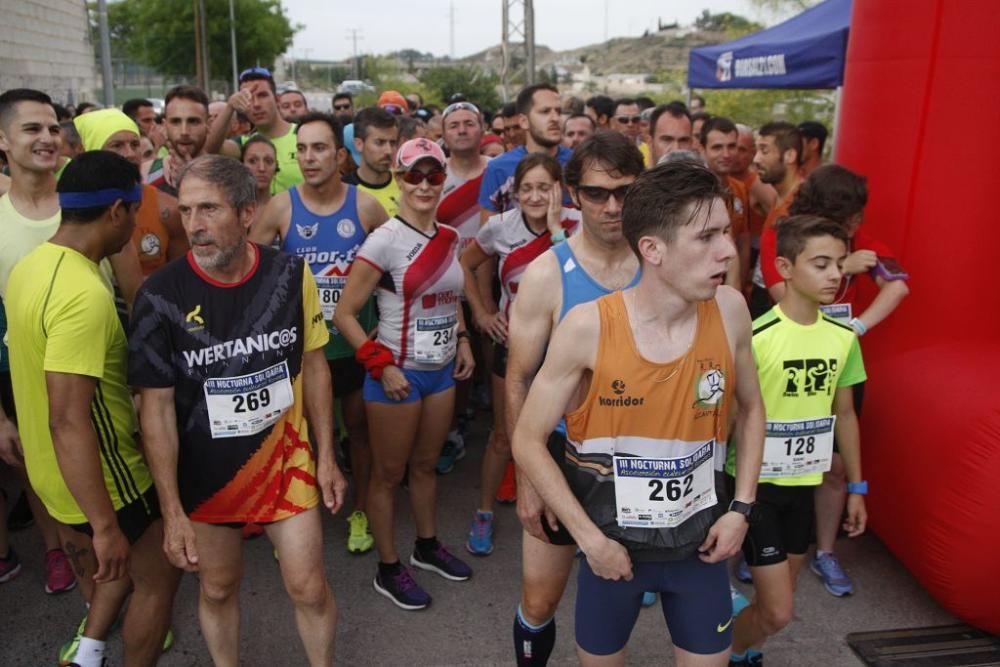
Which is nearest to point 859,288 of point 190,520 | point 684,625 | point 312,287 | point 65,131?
point 684,625

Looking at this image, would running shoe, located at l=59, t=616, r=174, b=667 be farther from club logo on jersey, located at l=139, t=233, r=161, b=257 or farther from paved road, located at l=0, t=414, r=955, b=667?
club logo on jersey, located at l=139, t=233, r=161, b=257

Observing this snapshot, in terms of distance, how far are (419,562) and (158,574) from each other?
1381 millimetres

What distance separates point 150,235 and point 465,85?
35488 millimetres

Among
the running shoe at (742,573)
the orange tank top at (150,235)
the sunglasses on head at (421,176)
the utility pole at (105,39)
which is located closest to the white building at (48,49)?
the utility pole at (105,39)

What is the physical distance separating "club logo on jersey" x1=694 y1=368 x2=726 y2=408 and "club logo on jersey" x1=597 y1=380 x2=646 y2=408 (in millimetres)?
159

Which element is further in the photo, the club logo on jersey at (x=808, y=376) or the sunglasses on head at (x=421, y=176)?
the sunglasses on head at (x=421, y=176)

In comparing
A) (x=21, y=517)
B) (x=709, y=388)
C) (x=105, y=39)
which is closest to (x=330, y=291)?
(x=21, y=517)

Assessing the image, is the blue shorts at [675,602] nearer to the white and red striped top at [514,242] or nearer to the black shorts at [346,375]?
the white and red striped top at [514,242]

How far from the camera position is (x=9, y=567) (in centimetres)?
388

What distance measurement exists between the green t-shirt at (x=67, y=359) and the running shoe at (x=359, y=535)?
149 centimetres

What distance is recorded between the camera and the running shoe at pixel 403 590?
362 centimetres

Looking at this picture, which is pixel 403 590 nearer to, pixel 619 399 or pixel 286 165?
pixel 619 399

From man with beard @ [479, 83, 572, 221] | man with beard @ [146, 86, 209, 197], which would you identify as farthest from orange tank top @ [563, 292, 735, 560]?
man with beard @ [146, 86, 209, 197]

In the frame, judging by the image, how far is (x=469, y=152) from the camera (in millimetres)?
5465
